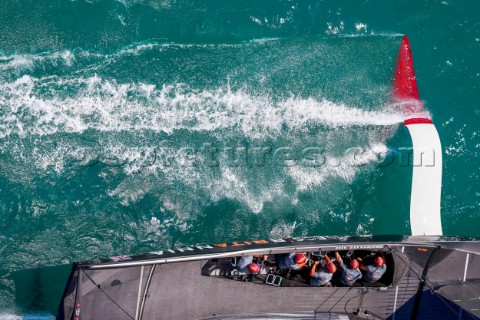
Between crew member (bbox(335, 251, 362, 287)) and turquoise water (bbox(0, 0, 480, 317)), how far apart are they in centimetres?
219

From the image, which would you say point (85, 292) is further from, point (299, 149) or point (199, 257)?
point (299, 149)

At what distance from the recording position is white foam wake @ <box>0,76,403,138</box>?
46.7 feet

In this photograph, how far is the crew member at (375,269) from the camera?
12.4 m

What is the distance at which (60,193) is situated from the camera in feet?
45.9

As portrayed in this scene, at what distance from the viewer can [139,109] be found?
14.5 m

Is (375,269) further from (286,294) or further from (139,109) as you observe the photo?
(139,109)

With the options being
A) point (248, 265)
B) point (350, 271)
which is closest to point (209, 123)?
point (248, 265)

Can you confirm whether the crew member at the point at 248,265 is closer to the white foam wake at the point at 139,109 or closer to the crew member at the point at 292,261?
the crew member at the point at 292,261

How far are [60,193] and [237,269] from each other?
5.55 m

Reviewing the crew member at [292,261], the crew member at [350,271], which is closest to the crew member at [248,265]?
the crew member at [292,261]

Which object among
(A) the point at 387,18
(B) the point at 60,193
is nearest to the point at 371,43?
(A) the point at 387,18

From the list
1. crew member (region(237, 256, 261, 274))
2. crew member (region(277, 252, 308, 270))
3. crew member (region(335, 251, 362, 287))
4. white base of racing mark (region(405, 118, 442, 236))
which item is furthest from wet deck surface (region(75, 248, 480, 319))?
white base of racing mark (region(405, 118, 442, 236))

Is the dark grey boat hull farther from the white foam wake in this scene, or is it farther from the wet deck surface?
the white foam wake

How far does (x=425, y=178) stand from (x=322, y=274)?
508 cm
